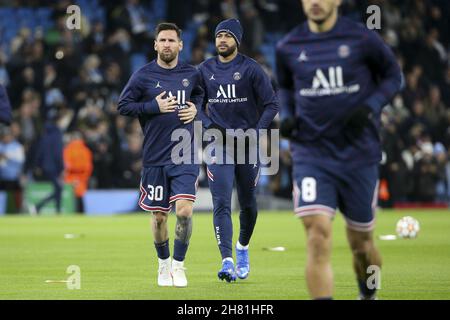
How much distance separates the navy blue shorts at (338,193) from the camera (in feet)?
27.7

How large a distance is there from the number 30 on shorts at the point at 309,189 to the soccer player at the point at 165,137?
11.0 ft

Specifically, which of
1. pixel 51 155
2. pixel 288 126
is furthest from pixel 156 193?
pixel 51 155

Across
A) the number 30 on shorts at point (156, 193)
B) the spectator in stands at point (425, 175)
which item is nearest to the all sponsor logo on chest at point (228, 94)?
the number 30 on shorts at point (156, 193)

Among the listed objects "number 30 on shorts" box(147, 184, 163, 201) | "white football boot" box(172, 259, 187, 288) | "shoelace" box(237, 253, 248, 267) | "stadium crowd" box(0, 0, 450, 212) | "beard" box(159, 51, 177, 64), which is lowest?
"white football boot" box(172, 259, 187, 288)

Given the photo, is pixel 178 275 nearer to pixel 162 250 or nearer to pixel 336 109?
pixel 162 250

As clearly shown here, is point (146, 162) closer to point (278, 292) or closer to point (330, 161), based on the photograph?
point (278, 292)

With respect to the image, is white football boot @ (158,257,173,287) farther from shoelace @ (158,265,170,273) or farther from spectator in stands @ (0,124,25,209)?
spectator in stands @ (0,124,25,209)

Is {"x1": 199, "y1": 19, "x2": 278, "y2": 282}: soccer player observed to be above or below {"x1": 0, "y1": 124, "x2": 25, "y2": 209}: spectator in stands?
below

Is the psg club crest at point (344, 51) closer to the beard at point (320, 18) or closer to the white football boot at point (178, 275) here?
the beard at point (320, 18)

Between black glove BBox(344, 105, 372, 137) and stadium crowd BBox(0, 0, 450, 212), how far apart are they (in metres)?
20.2

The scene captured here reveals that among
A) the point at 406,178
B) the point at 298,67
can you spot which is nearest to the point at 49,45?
the point at 406,178

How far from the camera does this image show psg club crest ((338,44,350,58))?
8.57 meters

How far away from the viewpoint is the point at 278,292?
10.9m

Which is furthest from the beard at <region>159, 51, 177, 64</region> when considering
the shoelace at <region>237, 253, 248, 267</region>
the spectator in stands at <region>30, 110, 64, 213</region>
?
the spectator in stands at <region>30, 110, 64, 213</region>
